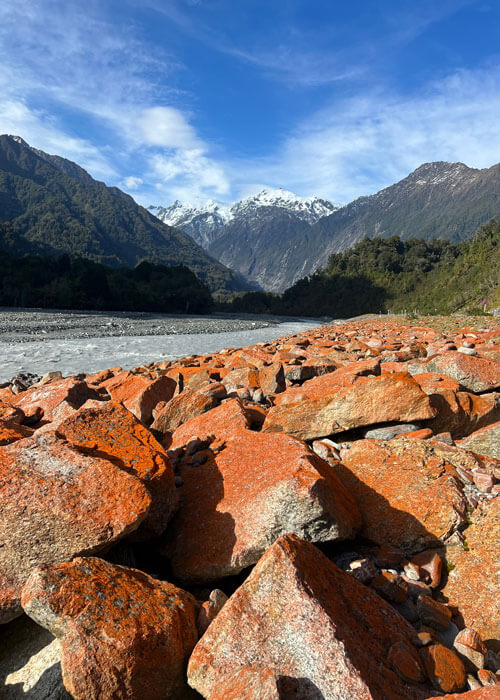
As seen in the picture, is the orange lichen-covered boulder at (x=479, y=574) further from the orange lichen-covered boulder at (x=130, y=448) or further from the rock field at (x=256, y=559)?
the orange lichen-covered boulder at (x=130, y=448)

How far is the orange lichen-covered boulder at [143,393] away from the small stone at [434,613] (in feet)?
13.2

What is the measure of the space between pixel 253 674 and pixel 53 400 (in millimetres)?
4439

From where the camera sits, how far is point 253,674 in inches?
61.4

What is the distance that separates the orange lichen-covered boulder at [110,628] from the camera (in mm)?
1649

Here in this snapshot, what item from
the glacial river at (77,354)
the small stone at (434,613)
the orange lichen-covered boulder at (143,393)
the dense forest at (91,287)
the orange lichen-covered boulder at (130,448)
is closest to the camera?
the small stone at (434,613)

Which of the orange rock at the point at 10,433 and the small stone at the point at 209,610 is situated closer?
the small stone at the point at 209,610

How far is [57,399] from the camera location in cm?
510

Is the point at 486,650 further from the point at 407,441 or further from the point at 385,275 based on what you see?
the point at 385,275

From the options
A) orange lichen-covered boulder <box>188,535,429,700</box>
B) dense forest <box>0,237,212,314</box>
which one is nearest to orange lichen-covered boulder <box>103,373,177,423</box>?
orange lichen-covered boulder <box>188,535,429,700</box>

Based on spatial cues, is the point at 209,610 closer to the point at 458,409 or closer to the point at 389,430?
the point at 389,430

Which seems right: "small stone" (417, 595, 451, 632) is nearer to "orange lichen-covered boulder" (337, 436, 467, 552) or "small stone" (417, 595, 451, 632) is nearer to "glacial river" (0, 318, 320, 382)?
"orange lichen-covered boulder" (337, 436, 467, 552)

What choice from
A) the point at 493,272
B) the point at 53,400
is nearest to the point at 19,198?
the point at 493,272

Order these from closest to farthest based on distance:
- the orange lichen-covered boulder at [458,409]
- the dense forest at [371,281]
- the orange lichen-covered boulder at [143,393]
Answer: the orange lichen-covered boulder at [458,409]
the orange lichen-covered boulder at [143,393]
the dense forest at [371,281]

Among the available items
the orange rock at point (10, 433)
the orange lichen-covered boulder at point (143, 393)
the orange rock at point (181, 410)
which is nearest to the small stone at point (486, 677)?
the orange rock at point (10, 433)
